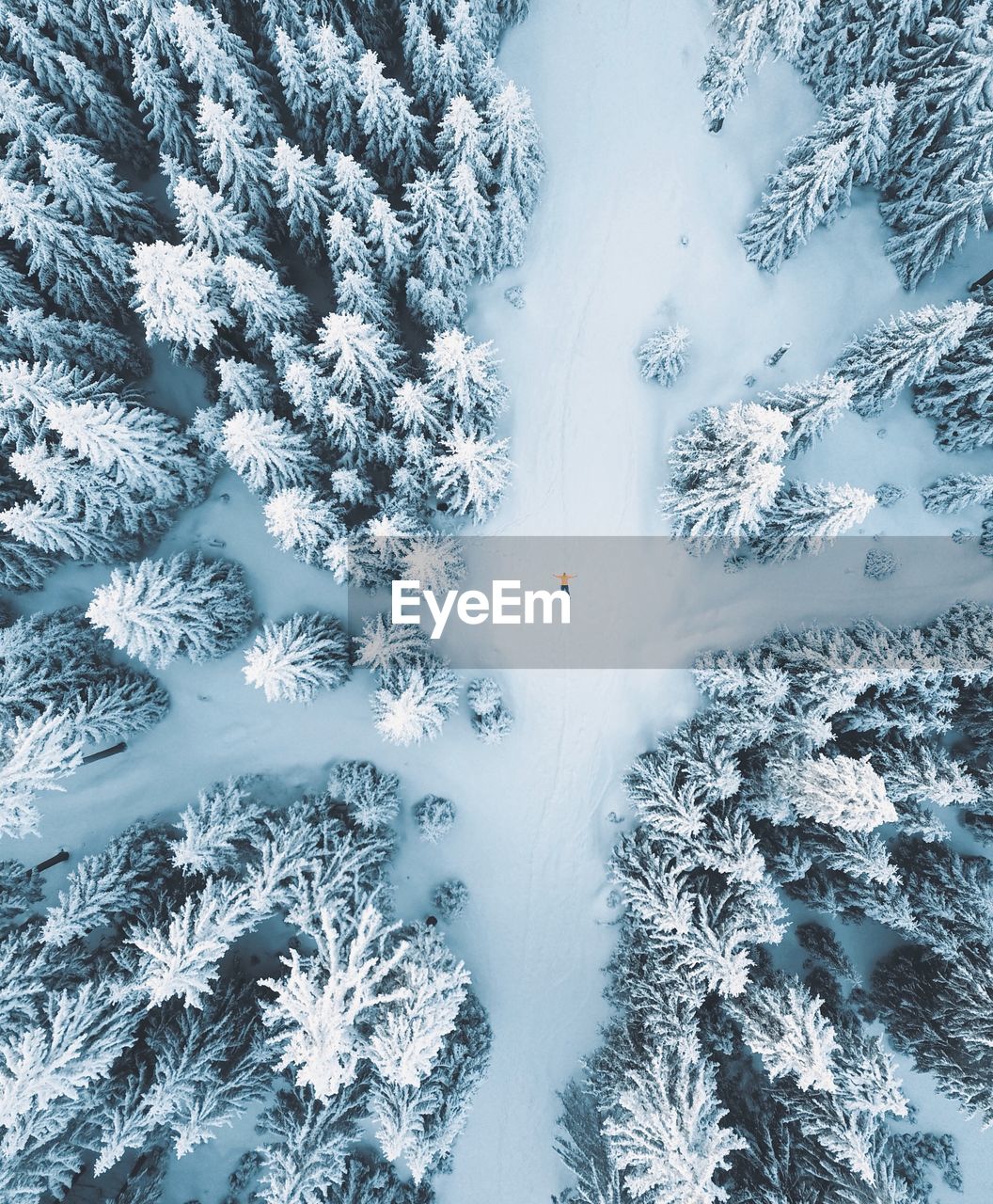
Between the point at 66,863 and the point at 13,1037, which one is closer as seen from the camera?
the point at 13,1037

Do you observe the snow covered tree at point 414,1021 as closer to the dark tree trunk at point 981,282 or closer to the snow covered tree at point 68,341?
the snow covered tree at point 68,341

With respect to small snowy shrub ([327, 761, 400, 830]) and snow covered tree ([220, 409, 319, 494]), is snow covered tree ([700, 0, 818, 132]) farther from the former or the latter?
small snowy shrub ([327, 761, 400, 830])

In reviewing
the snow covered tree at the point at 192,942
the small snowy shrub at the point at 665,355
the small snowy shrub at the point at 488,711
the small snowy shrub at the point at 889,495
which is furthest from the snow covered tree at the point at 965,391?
the snow covered tree at the point at 192,942

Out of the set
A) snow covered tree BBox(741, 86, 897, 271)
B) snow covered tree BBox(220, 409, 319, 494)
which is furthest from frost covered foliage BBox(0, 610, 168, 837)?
snow covered tree BBox(741, 86, 897, 271)

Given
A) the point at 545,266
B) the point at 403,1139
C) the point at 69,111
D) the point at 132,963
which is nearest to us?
the point at 403,1139

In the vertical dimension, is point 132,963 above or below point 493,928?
below

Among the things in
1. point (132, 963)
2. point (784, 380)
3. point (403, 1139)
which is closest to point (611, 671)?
point (784, 380)

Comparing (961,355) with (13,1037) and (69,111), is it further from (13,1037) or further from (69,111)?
(13,1037)
